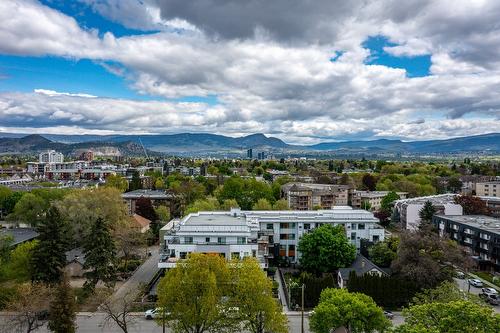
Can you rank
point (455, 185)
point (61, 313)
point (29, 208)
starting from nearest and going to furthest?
point (61, 313)
point (29, 208)
point (455, 185)

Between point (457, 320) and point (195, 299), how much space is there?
1169 cm

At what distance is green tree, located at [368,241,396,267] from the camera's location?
35844 mm

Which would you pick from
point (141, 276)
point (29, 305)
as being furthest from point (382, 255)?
point (29, 305)

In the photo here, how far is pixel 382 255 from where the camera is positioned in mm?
35969

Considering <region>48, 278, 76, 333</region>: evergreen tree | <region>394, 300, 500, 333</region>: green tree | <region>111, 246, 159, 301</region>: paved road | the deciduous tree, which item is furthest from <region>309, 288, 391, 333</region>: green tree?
<region>111, 246, 159, 301</region>: paved road

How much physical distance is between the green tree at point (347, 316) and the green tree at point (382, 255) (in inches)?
619

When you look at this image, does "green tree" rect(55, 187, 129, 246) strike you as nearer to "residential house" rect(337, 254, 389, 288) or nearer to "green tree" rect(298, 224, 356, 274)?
"green tree" rect(298, 224, 356, 274)

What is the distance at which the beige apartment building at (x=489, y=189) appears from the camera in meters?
77.2

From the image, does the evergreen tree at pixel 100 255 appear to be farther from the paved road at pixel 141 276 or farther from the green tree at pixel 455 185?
the green tree at pixel 455 185

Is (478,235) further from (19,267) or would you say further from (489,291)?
(19,267)

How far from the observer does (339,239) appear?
3512 centimetres

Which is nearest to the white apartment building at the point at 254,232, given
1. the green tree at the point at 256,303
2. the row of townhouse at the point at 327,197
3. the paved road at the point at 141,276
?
the paved road at the point at 141,276

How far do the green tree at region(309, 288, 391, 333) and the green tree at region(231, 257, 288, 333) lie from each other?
6.00 ft

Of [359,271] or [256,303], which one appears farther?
[359,271]
